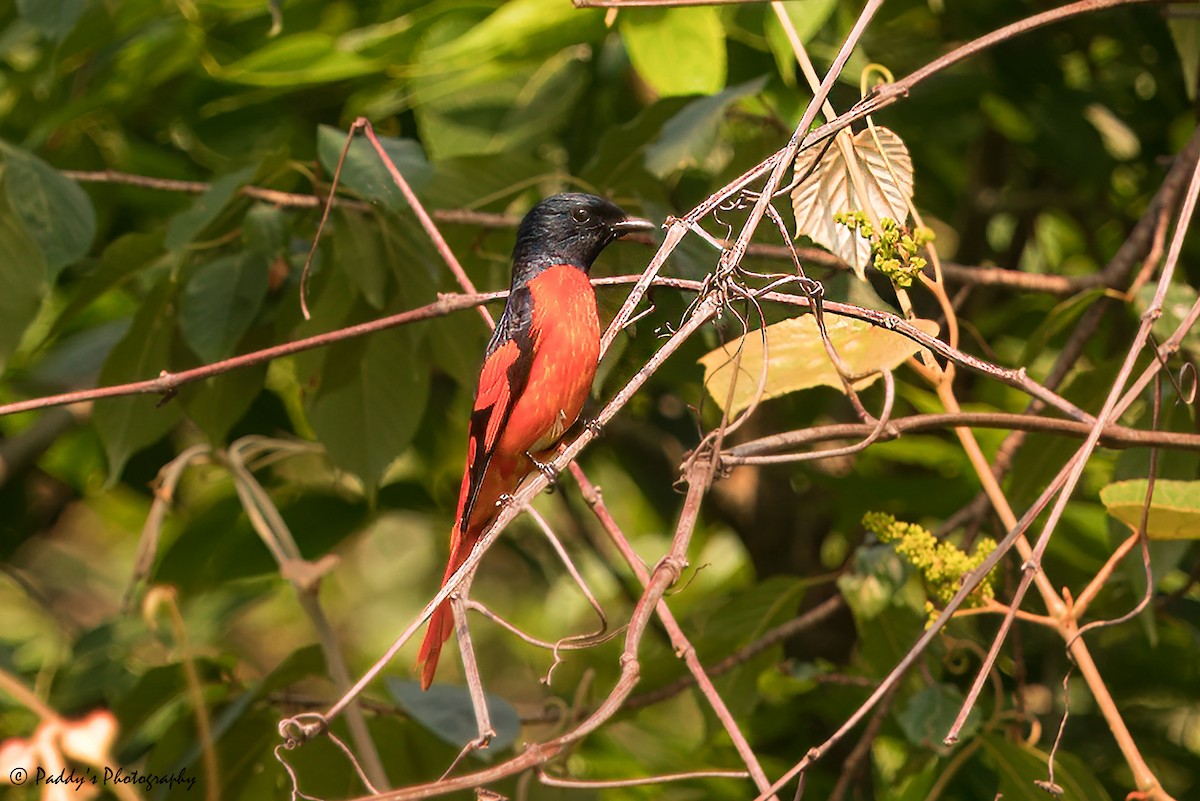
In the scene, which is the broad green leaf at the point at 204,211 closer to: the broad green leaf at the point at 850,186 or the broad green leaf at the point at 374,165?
the broad green leaf at the point at 374,165

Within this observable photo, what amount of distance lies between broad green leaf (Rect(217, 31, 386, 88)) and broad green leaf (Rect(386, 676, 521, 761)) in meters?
1.26

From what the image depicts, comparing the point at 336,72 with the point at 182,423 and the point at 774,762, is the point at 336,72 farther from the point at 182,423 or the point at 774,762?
the point at 774,762

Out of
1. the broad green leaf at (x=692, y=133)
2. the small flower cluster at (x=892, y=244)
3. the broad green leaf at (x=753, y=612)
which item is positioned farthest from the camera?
the broad green leaf at (x=753, y=612)

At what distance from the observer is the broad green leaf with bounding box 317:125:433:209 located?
197cm

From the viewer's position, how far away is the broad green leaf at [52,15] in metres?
2.34

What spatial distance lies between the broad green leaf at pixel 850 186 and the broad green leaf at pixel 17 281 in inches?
54.1

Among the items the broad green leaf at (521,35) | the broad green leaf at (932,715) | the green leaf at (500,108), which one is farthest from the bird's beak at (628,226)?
the green leaf at (500,108)

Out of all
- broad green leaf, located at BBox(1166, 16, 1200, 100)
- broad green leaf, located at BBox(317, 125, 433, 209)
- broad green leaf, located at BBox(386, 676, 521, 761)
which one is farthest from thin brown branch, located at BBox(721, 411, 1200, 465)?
broad green leaf, located at BBox(1166, 16, 1200, 100)

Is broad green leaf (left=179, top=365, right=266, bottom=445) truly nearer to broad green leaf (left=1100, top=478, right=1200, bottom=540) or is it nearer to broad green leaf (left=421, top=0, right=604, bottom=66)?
broad green leaf (left=421, top=0, right=604, bottom=66)

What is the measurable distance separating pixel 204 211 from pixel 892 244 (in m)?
1.33

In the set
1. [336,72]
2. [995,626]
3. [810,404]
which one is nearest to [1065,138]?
[810,404]

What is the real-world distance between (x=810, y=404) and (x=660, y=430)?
810 millimetres

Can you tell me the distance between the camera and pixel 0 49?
9.34 feet

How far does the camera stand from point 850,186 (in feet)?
4.78
